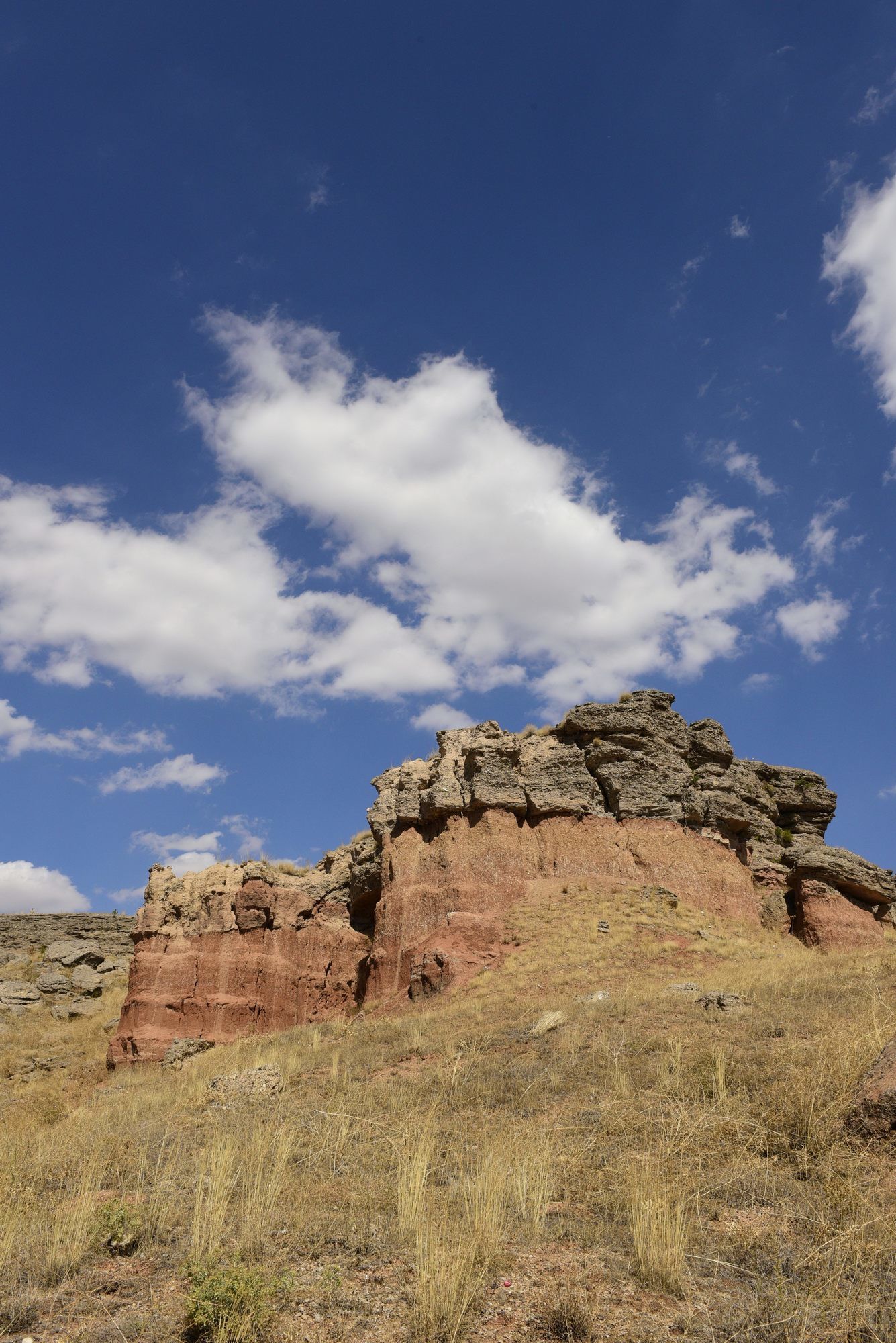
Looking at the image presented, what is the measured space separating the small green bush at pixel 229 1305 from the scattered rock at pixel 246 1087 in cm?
761

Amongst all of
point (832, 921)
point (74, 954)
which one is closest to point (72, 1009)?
point (74, 954)

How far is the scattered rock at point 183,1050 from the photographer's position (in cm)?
2194

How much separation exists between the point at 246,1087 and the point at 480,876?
10965mm

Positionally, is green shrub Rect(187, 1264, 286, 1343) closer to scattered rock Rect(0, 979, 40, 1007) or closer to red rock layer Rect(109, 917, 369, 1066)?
red rock layer Rect(109, 917, 369, 1066)

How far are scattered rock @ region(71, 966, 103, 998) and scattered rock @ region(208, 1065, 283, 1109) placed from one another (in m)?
24.7

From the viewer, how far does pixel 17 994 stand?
34219mm

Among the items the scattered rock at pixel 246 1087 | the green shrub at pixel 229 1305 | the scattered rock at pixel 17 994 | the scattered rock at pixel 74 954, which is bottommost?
the green shrub at pixel 229 1305

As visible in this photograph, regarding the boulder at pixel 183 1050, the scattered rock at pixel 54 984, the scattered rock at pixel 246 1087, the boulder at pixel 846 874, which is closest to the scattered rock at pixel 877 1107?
the scattered rock at pixel 246 1087

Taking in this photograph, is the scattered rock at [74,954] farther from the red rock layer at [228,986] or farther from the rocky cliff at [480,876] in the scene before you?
the red rock layer at [228,986]

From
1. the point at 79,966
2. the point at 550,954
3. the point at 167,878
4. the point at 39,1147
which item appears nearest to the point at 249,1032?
the point at 167,878

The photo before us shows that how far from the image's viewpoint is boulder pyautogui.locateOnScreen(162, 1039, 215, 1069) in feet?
71.9

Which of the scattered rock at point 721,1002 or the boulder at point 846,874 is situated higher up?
the boulder at point 846,874

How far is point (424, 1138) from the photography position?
841 cm

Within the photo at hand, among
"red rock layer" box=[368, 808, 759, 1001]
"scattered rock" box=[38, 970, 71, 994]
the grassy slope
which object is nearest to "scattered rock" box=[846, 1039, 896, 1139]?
the grassy slope
